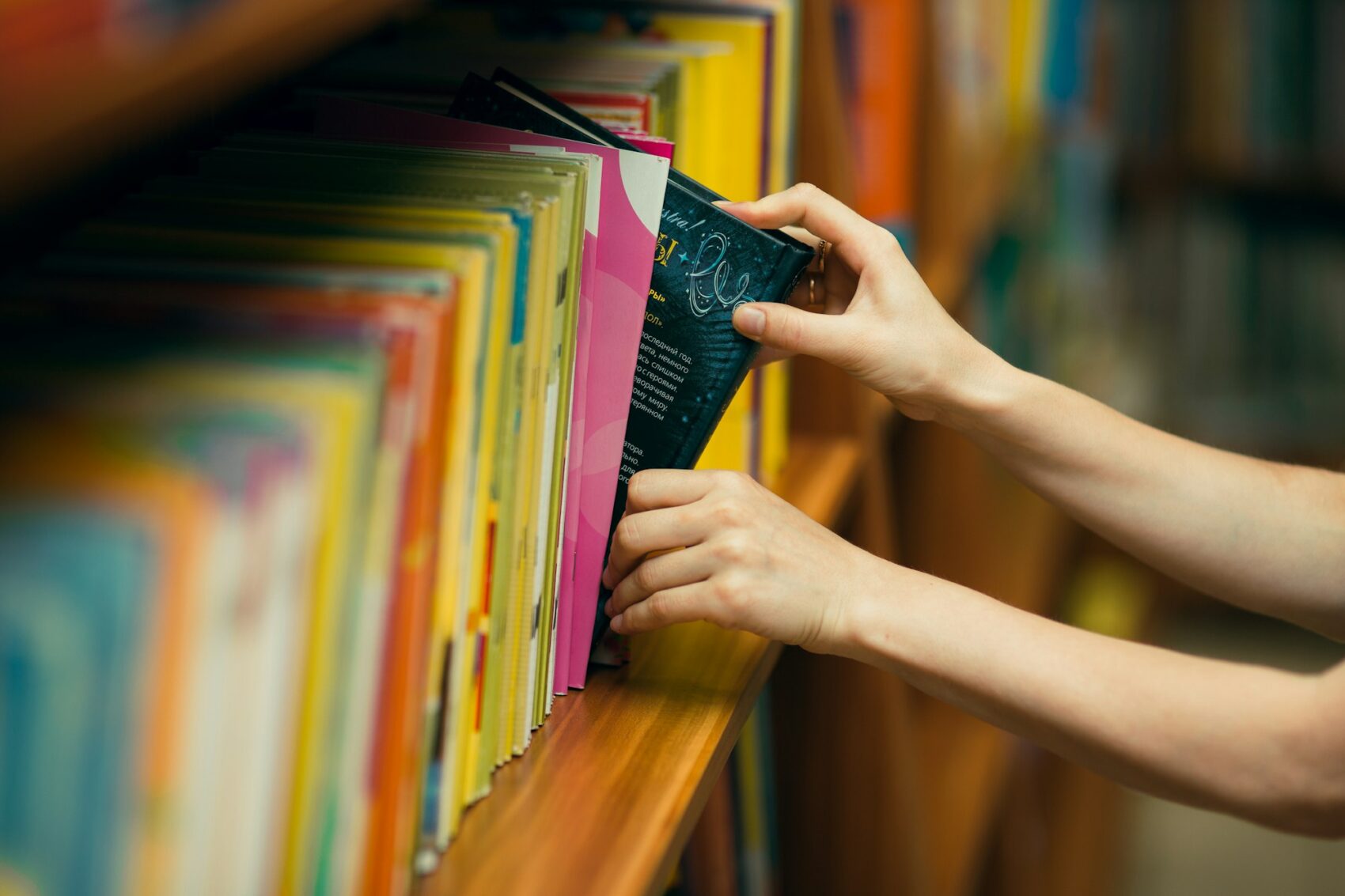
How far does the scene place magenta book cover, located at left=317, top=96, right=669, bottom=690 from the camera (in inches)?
25.1

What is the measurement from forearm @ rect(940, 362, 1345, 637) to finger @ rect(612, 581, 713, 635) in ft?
1.02

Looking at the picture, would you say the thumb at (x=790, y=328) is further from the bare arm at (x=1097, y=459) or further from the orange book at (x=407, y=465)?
the orange book at (x=407, y=465)

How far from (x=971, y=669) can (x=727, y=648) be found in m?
0.15

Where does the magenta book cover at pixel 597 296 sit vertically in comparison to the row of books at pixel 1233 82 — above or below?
below

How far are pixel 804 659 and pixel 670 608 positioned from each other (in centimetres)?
53

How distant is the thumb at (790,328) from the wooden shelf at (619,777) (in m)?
0.19

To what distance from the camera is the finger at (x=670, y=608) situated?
25.4 inches

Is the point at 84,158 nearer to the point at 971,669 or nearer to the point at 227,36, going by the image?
the point at 227,36

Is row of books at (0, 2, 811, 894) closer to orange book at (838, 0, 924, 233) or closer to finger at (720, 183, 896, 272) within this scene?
finger at (720, 183, 896, 272)

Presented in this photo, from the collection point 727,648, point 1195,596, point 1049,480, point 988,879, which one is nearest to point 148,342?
point 727,648

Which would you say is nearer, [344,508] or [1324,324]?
[344,508]

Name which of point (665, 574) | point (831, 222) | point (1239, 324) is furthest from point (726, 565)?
point (1239, 324)

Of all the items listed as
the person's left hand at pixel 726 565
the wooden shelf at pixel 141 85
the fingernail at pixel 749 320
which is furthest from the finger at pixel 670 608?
the wooden shelf at pixel 141 85

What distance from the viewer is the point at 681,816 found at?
562 mm
